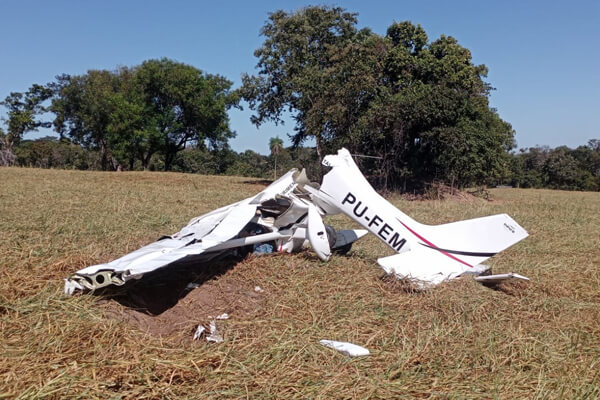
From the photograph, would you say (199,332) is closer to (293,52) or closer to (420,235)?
(420,235)

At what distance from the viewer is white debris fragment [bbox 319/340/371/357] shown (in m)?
3.75

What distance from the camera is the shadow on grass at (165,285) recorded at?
4.42 metres

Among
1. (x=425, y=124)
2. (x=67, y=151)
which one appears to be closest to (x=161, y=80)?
(x=67, y=151)

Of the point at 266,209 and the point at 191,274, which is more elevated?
the point at 266,209

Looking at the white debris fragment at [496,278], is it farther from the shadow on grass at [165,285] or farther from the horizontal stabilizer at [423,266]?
the shadow on grass at [165,285]

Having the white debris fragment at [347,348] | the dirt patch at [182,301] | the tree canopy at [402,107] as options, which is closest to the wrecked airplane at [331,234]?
the dirt patch at [182,301]

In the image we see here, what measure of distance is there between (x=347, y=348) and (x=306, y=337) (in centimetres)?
40

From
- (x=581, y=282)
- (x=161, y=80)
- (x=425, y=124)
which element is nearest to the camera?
(x=581, y=282)

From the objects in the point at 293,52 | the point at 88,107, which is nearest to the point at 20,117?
the point at 88,107

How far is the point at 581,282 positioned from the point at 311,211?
3.88 m

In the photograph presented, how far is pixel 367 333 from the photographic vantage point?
423cm

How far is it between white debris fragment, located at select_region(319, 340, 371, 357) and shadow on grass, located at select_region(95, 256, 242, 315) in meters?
1.70

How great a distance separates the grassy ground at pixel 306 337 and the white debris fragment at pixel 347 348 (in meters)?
0.09

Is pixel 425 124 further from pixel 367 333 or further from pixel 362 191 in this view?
pixel 367 333
